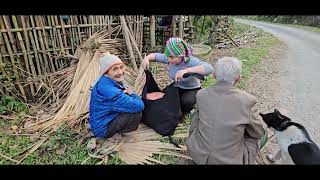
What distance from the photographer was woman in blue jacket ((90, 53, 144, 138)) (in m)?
3.18

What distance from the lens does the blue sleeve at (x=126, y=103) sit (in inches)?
126

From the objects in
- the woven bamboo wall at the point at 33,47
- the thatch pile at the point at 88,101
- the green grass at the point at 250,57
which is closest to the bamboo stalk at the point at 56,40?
the woven bamboo wall at the point at 33,47

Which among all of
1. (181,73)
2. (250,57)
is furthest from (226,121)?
(250,57)

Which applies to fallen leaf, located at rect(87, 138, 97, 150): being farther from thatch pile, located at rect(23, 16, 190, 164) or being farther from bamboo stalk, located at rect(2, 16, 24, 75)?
bamboo stalk, located at rect(2, 16, 24, 75)

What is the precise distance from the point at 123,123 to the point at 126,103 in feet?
0.90

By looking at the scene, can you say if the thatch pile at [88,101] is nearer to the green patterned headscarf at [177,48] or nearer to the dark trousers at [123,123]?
the dark trousers at [123,123]

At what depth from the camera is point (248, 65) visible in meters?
6.95

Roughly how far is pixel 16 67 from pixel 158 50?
355 centimetres

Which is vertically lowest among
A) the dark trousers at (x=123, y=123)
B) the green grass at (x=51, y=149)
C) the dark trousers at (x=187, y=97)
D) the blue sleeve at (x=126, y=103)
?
the green grass at (x=51, y=149)

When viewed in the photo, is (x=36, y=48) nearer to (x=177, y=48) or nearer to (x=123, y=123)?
(x=123, y=123)

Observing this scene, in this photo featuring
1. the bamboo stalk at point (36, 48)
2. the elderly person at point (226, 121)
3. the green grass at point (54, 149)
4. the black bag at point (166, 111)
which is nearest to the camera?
the elderly person at point (226, 121)

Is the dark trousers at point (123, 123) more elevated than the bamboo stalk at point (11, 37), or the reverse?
the bamboo stalk at point (11, 37)
